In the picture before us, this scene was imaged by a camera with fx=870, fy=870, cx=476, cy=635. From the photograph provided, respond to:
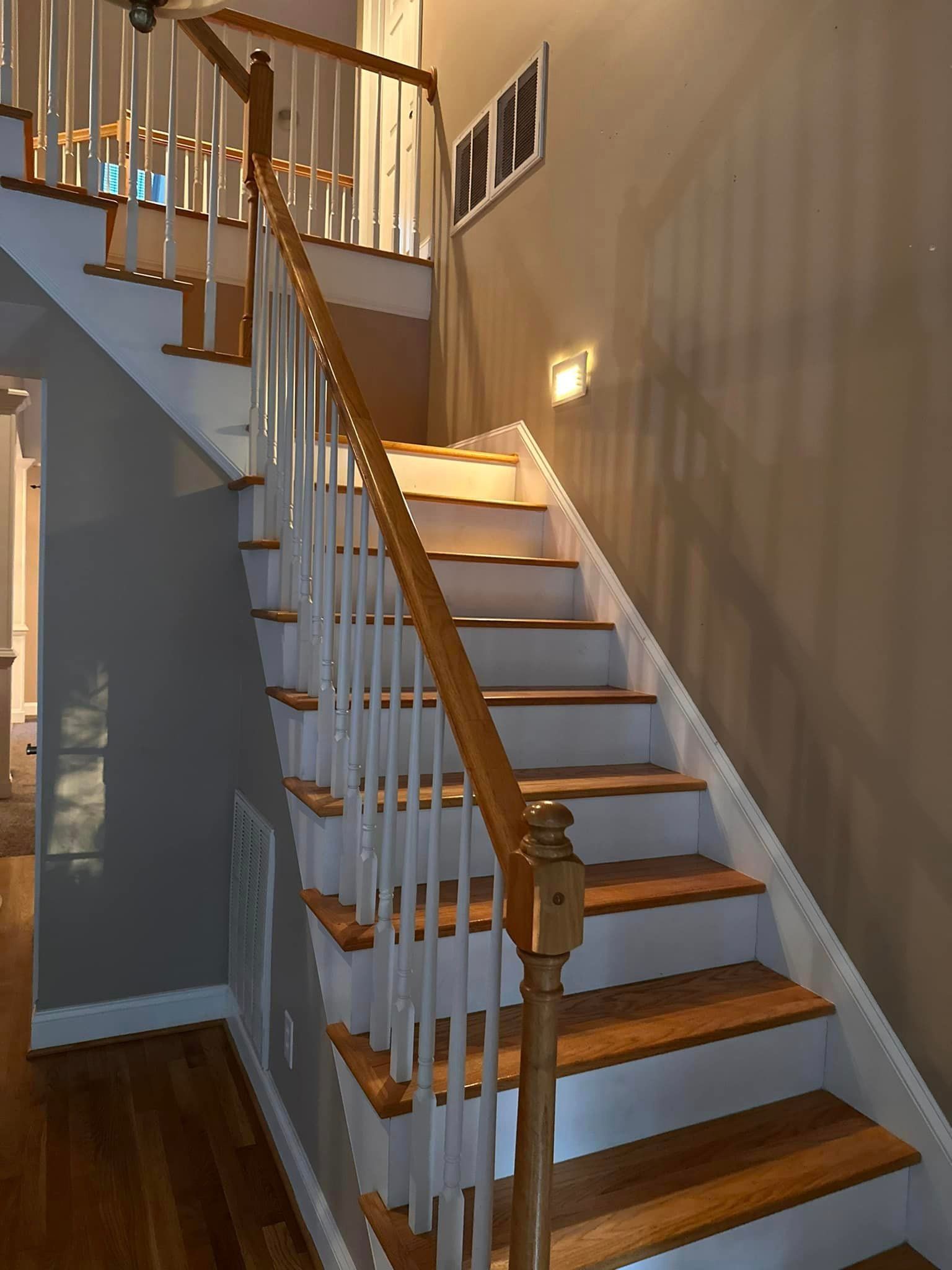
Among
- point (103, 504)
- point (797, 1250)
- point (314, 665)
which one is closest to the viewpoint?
point (797, 1250)

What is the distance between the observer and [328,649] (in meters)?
1.96

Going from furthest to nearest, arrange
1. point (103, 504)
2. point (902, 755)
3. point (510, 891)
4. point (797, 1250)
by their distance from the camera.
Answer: point (103, 504) → point (902, 755) → point (797, 1250) → point (510, 891)

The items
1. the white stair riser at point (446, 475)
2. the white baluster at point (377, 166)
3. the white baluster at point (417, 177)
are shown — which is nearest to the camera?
the white stair riser at point (446, 475)

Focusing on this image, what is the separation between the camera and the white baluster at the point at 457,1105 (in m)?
1.27

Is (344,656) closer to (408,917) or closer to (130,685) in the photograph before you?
(408,917)

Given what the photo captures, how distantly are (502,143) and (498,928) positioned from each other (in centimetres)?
349

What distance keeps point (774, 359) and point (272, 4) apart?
571cm

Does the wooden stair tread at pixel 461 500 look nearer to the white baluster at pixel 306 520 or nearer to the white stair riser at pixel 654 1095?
the white baluster at pixel 306 520

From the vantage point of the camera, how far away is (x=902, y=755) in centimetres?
183

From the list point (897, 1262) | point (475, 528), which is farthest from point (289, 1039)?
point (475, 528)

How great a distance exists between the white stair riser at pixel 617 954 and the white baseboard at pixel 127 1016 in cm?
121

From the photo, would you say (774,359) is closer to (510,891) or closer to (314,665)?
(314,665)

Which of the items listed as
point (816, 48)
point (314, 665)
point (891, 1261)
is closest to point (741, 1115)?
point (891, 1261)

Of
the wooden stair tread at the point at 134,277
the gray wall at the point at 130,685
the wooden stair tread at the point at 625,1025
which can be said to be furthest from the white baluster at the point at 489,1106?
the wooden stair tread at the point at 134,277
